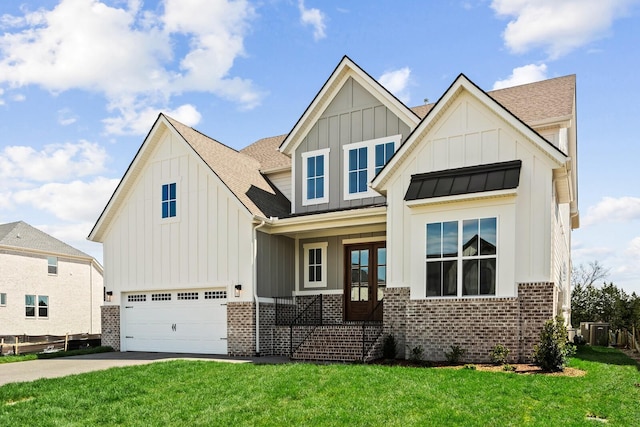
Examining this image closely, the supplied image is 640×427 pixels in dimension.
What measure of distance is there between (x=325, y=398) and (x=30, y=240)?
2997cm

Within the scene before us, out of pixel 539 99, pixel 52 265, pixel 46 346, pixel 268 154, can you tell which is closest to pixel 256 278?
pixel 268 154

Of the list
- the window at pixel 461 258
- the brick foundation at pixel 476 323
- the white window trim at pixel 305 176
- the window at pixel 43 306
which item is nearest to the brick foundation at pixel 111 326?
the white window trim at pixel 305 176

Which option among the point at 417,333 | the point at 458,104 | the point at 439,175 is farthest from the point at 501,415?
the point at 458,104

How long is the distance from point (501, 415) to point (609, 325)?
18.2 meters

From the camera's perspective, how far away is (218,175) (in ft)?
53.9

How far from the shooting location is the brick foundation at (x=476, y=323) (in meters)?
11.7

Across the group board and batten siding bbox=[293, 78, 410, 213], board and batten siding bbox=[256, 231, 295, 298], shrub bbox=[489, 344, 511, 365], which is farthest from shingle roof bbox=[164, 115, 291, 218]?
shrub bbox=[489, 344, 511, 365]

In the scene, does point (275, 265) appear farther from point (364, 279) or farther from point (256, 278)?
point (364, 279)

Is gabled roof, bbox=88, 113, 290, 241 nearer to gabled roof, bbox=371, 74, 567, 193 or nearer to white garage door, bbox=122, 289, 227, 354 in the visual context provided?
white garage door, bbox=122, 289, 227, 354

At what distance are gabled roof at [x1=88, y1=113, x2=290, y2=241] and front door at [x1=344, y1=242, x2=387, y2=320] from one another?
2852 mm

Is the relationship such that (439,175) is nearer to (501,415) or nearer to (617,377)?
(617,377)

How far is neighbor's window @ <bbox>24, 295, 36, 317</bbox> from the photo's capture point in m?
31.2

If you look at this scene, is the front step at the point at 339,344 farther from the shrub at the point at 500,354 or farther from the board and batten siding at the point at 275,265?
the shrub at the point at 500,354

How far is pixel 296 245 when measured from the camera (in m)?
17.8
